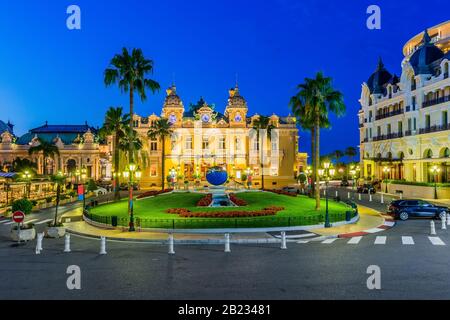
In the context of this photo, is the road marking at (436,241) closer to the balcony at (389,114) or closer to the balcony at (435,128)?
the balcony at (435,128)

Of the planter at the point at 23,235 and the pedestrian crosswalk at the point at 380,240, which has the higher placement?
the planter at the point at 23,235

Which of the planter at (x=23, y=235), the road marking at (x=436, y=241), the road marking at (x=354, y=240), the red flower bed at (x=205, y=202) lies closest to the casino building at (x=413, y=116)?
the red flower bed at (x=205, y=202)

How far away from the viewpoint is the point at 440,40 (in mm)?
75312

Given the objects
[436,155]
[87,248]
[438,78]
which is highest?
[438,78]

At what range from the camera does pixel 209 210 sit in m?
33.1

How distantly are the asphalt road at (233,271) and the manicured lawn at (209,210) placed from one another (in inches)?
189

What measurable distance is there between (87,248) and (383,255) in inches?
566

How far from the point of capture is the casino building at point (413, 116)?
59.1 meters

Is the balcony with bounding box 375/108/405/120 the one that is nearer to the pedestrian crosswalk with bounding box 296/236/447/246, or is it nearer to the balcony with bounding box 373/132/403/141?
the balcony with bounding box 373/132/403/141

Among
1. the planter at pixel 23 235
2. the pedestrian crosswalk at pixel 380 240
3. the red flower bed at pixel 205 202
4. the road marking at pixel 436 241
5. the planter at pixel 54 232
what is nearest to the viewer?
the road marking at pixel 436 241

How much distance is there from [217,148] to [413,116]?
37469 millimetres

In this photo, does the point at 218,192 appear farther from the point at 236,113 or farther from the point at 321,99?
the point at 236,113
